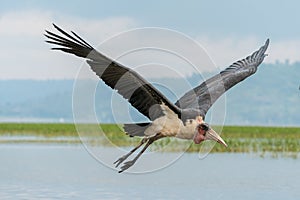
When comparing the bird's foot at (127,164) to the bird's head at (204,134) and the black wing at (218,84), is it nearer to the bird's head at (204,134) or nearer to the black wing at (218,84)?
the bird's head at (204,134)

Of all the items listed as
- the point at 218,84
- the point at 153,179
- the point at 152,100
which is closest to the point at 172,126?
the point at 152,100

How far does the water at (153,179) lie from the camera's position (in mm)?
21203

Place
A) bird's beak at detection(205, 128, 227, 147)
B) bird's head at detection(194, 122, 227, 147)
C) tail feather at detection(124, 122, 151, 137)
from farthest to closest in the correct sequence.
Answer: bird's beak at detection(205, 128, 227, 147)
bird's head at detection(194, 122, 227, 147)
tail feather at detection(124, 122, 151, 137)

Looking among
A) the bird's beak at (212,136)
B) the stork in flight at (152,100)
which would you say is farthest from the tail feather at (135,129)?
the bird's beak at (212,136)

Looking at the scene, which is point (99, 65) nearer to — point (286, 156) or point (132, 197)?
point (132, 197)

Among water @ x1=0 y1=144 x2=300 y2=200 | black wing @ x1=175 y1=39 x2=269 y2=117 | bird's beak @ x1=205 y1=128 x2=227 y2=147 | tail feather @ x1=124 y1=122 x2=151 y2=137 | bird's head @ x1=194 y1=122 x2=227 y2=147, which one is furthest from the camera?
water @ x1=0 y1=144 x2=300 y2=200

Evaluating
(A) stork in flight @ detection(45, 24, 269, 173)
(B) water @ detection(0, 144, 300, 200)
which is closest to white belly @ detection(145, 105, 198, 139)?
(A) stork in flight @ detection(45, 24, 269, 173)

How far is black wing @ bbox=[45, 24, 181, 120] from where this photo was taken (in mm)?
13148

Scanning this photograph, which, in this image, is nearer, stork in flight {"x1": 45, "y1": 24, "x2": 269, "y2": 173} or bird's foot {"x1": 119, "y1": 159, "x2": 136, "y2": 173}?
stork in flight {"x1": 45, "y1": 24, "x2": 269, "y2": 173}

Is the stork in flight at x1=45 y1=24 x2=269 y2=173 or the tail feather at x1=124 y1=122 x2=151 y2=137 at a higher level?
the stork in flight at x1=45 y1=24 x2=269 y2=173

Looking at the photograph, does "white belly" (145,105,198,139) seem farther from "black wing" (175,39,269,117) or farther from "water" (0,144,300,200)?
"water" (0,144,300,200)

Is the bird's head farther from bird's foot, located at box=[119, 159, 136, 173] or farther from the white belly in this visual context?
bird's foot, located at box=[119, 159, 136, 173]

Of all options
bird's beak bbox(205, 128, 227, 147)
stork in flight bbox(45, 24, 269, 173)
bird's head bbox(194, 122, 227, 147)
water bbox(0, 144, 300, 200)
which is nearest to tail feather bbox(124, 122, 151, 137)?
stork in flight bbox(45, 24, 269, 173)

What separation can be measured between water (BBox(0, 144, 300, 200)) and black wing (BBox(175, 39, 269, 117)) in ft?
12.4
